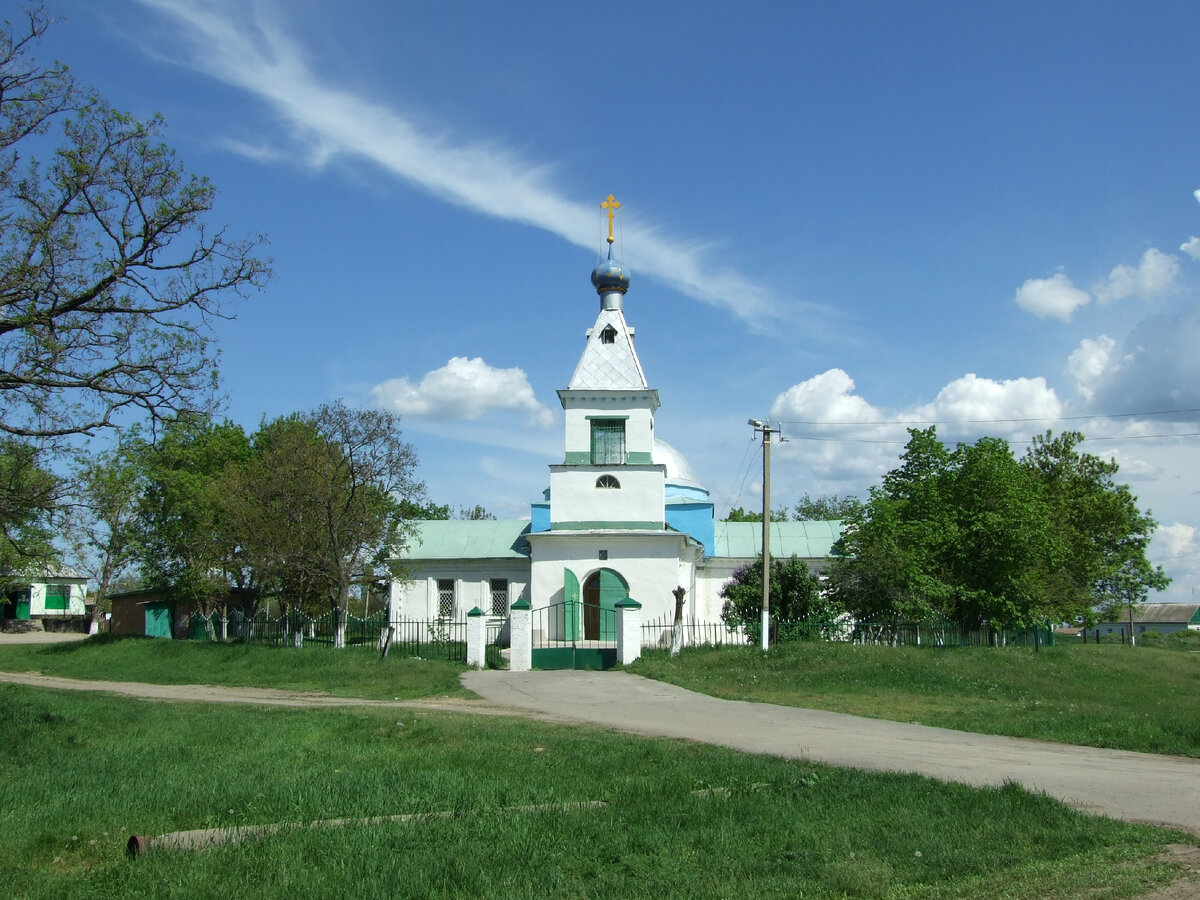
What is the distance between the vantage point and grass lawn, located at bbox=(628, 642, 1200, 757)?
14078 millimetres

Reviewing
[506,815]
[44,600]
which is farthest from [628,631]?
[44,600]

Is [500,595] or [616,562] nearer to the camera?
[616,562]

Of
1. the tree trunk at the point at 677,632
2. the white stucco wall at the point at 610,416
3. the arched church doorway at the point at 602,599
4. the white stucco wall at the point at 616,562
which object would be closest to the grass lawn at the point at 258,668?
the white stucco wall at the point at 616,562

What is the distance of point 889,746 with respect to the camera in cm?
1248

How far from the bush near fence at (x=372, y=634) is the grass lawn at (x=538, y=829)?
14955 mm

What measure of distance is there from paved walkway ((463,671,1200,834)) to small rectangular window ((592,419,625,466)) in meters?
Result: 10.6

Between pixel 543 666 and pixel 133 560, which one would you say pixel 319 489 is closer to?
pixel 543 666

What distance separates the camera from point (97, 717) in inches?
552

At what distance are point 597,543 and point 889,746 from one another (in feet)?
56.4

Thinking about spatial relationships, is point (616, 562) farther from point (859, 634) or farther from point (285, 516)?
point (285, 516)

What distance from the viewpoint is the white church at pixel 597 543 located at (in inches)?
1145

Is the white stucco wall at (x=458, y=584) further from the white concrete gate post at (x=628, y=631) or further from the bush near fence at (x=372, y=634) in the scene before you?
the white concrete gate post at (x=628, y=631)

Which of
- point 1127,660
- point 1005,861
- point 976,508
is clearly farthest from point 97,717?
point 1127,660

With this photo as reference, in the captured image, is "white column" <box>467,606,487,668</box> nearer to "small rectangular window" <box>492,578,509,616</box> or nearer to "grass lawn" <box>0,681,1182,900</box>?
"small rectangular window" <box>492,578,509,616</box>
